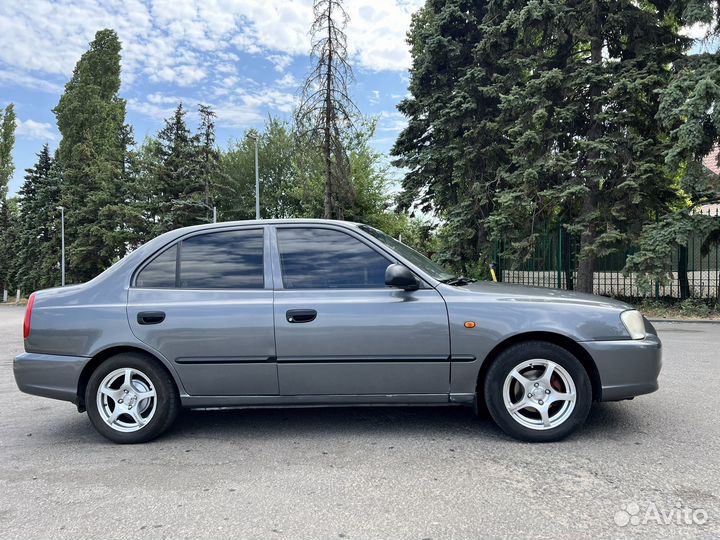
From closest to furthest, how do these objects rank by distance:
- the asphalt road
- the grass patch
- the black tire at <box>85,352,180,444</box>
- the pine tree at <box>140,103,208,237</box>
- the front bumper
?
the asphalt road < the front bumper < the black tire at <box>85,352,180,444</box> < the grass patch < the pine tree at <box>140,103,208,237</box>

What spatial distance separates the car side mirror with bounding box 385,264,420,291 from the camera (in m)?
3.75

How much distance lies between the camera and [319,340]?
12.6 feet

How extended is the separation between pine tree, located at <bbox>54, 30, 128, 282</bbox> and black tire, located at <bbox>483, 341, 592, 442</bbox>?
37767mm

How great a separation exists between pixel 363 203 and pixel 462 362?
88.5 feet

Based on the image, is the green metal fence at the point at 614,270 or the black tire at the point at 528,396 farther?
the green metal fence at the point at 614,270

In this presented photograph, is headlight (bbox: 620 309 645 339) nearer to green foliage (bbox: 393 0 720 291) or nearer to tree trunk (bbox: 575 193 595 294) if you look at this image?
green foliage (bbox: 393 0 720 291)

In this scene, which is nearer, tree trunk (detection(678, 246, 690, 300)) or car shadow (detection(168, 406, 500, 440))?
car shadow (detection(168, 406, 500, 440))

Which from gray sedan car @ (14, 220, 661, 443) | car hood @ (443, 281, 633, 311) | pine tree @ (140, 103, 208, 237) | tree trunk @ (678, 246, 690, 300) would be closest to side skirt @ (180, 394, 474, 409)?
gray sedan car @ (14, 220, 661, 443)

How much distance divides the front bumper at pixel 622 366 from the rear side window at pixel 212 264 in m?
2.46

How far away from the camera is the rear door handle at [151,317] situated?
3934 millimetres

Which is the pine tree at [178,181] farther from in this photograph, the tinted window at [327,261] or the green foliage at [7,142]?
the tinted window at [327,261]

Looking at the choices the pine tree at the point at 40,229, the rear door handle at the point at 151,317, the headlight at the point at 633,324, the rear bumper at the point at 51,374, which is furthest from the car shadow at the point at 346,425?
the pine tree at the point at 40,229

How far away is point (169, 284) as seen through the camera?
409cm

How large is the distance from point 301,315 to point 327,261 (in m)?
0.47
